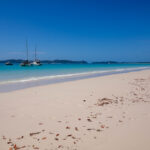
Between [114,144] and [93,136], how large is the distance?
1.66ft

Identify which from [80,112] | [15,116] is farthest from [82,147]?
[15,116]

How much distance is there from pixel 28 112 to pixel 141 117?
12.6 feet

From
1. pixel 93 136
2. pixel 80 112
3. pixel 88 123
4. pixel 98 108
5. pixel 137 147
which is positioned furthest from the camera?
pixel 98 108

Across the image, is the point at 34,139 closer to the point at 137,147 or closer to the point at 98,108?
the point at 137,147

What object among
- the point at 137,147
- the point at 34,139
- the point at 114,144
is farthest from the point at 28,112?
the point at 137,147

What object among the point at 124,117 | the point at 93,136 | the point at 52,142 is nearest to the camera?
the point at 52,142

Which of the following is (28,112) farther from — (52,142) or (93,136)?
(93,136)

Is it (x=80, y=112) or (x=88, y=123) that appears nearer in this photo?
(x=88, y=123)

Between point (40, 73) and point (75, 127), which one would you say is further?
point (40, 73)

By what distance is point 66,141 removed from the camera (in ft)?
9.45

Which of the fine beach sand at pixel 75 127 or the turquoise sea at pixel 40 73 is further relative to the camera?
the turquoise sea at pixel 40 73

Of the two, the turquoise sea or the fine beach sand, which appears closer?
the fine beach sand

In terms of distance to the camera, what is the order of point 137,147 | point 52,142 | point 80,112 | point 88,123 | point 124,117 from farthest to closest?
point 80,112 → point 124,117 → point 88,123 → point 52,142 → point 137,147

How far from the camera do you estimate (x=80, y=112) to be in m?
4.61
